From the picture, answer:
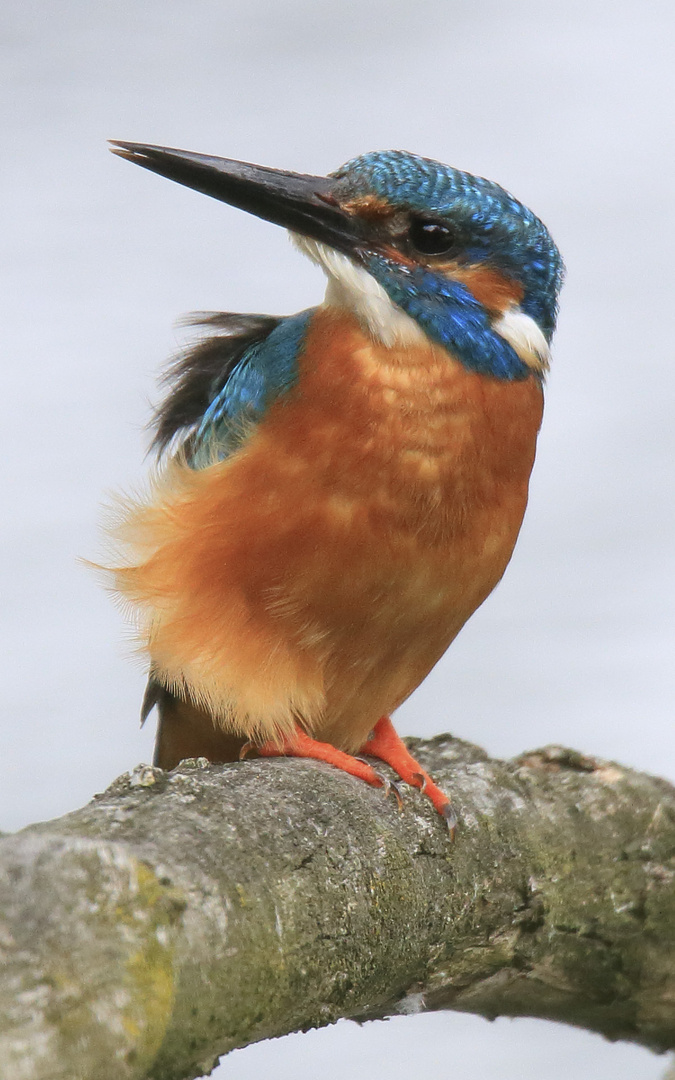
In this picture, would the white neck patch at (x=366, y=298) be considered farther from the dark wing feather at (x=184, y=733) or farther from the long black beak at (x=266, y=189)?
the dark wing feather at (x=184, y=733)

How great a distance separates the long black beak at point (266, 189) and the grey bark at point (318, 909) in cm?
99

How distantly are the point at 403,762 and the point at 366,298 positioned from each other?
3.05 feet

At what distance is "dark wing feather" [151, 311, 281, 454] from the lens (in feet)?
9.68

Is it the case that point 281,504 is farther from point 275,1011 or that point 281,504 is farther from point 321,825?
point 275,1011

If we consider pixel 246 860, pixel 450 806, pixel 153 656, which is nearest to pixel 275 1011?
pixel 246 860

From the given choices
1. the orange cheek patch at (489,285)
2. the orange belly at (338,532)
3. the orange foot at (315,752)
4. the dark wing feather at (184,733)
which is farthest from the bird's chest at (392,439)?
the dark wing feather at (184,733)

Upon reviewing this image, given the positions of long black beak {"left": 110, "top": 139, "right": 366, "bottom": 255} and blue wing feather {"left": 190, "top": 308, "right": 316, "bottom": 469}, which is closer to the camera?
long black beak {"left": 110, "top": 139, "right": 366, "bottom": 255}

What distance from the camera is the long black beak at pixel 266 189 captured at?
2.42 m

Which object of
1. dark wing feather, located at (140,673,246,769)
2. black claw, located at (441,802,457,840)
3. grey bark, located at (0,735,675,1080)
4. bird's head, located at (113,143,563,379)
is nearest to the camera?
grey bark, located at (0,735,675,1080)

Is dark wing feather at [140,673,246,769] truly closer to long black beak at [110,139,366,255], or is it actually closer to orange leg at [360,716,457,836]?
orange leg at [360,716,457,836]

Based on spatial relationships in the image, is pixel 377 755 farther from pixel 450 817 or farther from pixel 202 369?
pixel 202 369

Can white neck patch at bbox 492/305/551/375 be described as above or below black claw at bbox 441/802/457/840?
above

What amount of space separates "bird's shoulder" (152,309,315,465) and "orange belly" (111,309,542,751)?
0.21ft

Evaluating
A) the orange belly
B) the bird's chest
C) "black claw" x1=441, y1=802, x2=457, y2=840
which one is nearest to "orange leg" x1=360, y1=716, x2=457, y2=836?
"black claw" x1=441, y1=802, x2=457, y2=840
